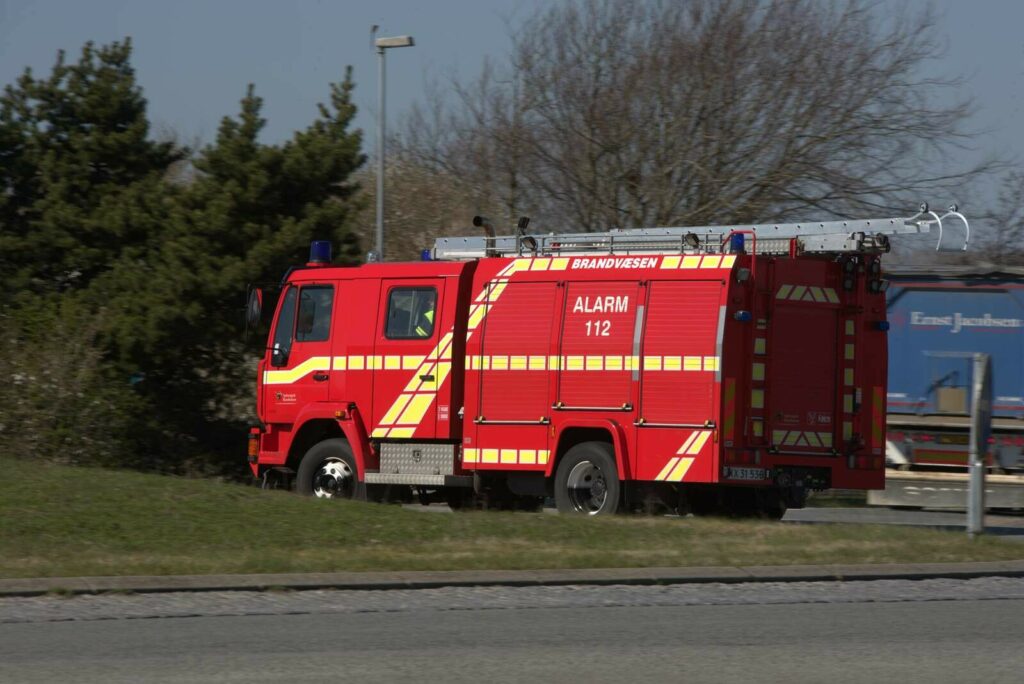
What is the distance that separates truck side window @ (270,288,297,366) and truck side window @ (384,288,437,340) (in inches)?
56.3

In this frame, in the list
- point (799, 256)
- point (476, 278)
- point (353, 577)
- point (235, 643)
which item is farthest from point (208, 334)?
point (235, 643)

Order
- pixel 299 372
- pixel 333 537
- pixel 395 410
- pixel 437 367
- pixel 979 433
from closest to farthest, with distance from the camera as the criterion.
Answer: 1. pixel 333 537
2. pixel 979 433
3. pixel 437 367
4. pixel 395 410
5. pixel 299 372

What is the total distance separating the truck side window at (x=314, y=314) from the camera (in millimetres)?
17906

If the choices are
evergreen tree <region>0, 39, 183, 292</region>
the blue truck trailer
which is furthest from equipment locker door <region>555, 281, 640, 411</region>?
evergreen tree <region>0, 39, 183, 292</region>

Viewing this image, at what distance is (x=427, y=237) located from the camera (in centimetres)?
3572

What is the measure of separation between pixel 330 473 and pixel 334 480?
0.32ft

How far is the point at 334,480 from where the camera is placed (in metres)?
17.6

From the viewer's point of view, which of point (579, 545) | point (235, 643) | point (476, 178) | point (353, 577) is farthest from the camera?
point (476, 178)

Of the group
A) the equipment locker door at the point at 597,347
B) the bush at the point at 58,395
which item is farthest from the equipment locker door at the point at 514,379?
the bush at the point at 58,395

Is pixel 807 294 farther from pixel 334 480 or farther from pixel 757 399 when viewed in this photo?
pixel 334 480

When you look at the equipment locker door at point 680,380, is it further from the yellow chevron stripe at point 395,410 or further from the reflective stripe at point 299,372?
the reflective stripe at point 299,372

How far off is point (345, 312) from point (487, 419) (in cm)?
235

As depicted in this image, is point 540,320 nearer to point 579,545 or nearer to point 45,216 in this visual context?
point 579,545

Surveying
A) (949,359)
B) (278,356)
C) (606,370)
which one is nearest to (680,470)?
(606,370)
